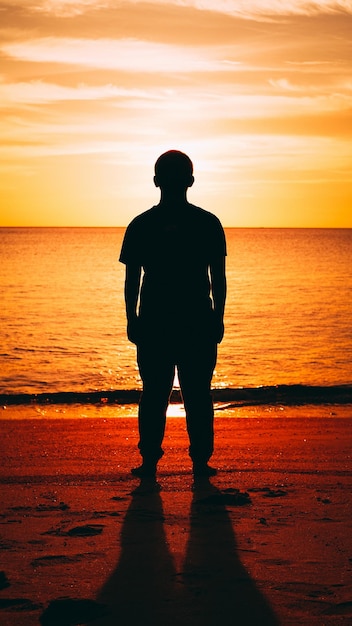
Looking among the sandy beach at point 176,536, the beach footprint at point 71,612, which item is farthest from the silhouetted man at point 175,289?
the beach footprint at point 71,612

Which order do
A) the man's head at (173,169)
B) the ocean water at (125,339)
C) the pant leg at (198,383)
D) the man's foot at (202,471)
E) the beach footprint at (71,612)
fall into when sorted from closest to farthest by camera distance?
the beach footprint at (71,612) < the man's head at (173,169) < the pant leg at (198,383) < the man's foot at (202,471) < the ocean water at (125,339)

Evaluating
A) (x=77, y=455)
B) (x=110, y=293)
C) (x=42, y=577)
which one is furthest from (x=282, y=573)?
(x=110, y=293)

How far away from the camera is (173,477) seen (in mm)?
5484

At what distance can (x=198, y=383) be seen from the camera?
5.36 metres

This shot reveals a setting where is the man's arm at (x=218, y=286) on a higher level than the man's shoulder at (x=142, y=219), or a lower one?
lower

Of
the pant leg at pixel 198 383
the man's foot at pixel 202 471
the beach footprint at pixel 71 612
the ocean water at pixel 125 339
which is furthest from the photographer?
the ocean water at pixel 125 339

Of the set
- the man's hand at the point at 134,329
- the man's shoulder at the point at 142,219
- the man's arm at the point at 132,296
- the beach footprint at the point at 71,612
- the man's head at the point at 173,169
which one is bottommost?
the beach footprint at the point at 71,612

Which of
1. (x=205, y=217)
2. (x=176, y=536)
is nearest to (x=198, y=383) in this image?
(x=205, y=217)

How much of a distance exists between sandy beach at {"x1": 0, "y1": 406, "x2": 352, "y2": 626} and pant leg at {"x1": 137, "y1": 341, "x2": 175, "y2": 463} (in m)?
0.31

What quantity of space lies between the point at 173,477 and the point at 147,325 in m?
1.10

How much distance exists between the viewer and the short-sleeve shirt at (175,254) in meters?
5.29

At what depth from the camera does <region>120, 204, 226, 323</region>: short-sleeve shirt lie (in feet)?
17.4

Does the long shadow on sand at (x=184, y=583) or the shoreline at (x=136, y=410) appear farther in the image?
the shoreline at (x=136, y=410)

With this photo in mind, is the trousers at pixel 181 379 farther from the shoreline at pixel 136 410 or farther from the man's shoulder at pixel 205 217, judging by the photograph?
the shoreline at pixel 136 410
